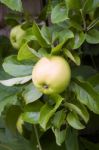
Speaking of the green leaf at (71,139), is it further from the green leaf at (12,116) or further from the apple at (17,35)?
the apple at (17,35)

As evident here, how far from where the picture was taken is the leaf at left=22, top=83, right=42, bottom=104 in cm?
78

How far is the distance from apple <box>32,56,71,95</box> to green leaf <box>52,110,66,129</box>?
0.26ft

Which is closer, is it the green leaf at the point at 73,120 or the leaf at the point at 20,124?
the green leaf at the point at 73,120

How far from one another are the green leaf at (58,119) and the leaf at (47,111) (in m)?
0.02

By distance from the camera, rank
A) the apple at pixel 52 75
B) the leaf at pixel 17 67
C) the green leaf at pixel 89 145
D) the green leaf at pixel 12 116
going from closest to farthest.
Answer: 1. the apple at pixel 52 75
2. the leaf at pixel 17 67
3. the green leaf at pixel 12 116
4. the green leaf at pixel 89 145

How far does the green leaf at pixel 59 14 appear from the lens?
76cm

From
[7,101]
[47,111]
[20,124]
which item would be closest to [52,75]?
[47,111]

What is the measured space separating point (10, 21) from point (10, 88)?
0.18 meters

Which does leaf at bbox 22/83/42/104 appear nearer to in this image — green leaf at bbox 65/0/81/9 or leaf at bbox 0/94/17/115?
leaf at bbox 0/94/17/115

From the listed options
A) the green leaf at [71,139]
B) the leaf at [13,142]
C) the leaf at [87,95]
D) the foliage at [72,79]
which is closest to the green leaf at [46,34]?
the foliage at [72,79]

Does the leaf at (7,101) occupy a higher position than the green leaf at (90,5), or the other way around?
the green leaf at (90,5)

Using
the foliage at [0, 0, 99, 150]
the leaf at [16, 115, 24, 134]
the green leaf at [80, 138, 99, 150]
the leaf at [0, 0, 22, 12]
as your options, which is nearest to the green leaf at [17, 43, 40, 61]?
the foliage at [0, 0, 99, 150]

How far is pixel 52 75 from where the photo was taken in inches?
26.7

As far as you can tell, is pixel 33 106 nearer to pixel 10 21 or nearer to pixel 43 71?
pixel 43 71
